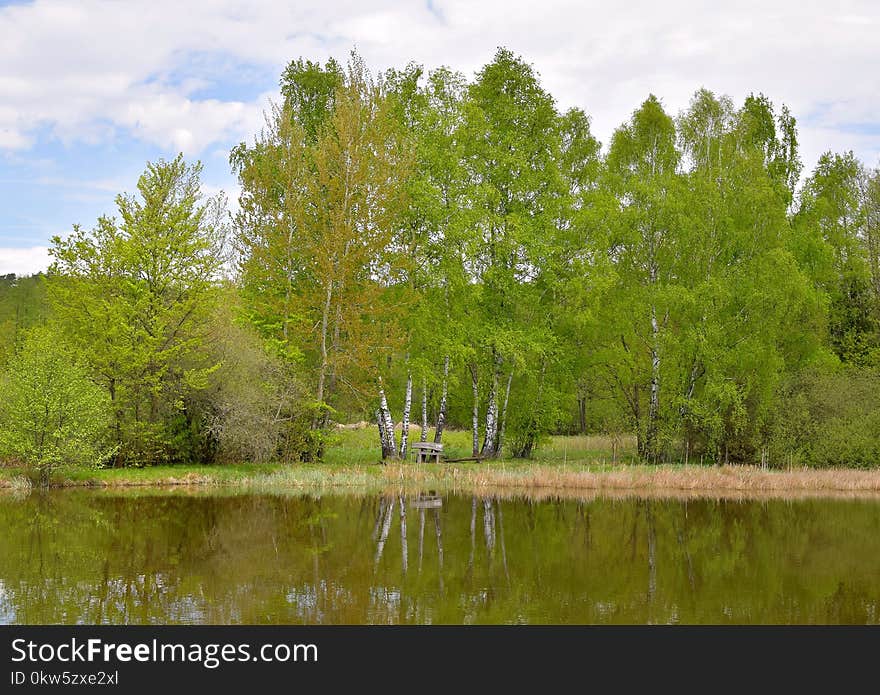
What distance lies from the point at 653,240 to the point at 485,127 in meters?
9.32

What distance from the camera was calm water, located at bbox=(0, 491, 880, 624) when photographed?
12.6m

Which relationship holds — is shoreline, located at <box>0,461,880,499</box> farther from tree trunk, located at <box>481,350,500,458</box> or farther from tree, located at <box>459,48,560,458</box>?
A: tree, located at <box>459,48,560,458</box>

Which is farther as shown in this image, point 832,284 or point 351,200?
point 832,284

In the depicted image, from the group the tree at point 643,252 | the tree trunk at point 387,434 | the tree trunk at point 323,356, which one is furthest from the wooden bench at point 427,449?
the tree at point 643,252

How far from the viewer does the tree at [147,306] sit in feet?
104

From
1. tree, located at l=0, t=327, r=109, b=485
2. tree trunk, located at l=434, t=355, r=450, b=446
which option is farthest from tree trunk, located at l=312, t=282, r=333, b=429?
tree, located at l=0, t=327, r=109, b=485

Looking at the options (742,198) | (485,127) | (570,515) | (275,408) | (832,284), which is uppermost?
(485,127)

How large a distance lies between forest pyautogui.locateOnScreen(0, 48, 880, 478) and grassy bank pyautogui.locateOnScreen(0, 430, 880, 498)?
4.97ft

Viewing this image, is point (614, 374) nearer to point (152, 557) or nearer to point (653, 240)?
point (653, 240)

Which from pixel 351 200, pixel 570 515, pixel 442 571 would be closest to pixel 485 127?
pixel 351 200

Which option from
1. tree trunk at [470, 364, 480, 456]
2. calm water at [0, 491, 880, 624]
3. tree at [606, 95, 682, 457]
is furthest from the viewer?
tree trunk at [470, 364, 480, 456]

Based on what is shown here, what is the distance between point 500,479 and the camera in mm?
30344

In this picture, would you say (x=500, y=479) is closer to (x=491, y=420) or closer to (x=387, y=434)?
(x=491, y=420)
